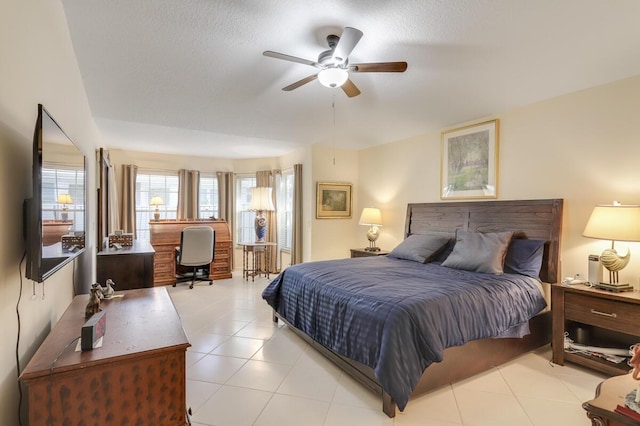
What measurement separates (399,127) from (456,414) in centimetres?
338

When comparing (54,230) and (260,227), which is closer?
(54,230)

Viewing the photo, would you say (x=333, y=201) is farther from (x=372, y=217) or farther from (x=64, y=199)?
(x=64, y=199)

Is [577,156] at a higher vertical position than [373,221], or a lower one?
higher

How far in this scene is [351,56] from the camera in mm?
2654

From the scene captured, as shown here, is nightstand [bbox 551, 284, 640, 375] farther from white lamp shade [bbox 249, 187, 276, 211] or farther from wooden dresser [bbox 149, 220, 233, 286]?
wooden dresser [bbox 149, 220, 233, 286]

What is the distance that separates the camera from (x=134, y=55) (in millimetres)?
2580

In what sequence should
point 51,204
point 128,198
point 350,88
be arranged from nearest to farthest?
point 51,204 → point 350,88 → point 128,198

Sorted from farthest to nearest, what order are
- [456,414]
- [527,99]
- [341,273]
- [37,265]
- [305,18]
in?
[527,99]
[341,273]
[305,18]
[456,414]
[37,265]

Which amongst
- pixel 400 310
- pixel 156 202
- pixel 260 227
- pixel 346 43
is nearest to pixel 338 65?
pixel 346 43

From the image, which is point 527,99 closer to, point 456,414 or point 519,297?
point 519,297

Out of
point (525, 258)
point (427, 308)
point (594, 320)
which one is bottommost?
point (594, 320)

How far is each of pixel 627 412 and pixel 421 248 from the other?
259 centimetres

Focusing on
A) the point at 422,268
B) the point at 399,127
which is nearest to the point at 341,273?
the point at 422,268

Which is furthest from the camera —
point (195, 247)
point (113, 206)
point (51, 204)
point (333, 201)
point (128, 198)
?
point (128, 198)
